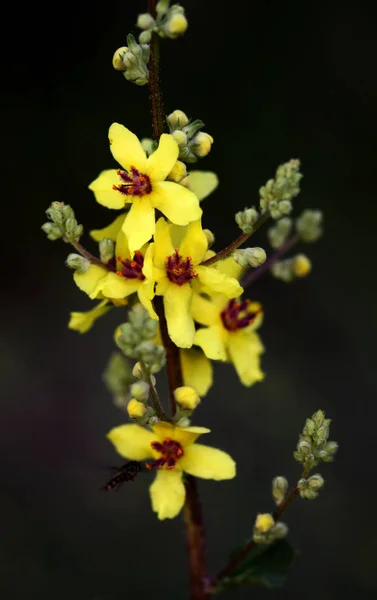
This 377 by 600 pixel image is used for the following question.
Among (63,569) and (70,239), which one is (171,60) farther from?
(70,239)

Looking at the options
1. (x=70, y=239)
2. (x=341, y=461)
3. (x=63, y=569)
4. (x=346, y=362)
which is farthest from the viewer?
(x=346, y=362)

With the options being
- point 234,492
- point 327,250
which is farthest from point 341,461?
point 327,250

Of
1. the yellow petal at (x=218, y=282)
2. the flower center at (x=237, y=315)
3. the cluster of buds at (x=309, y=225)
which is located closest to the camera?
the yellow petal at (x=218, y=282)

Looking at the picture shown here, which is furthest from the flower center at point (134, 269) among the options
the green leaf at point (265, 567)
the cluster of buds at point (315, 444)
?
the green leaf at point (265, 567)

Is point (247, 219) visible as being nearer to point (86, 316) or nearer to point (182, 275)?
point (182, 275)

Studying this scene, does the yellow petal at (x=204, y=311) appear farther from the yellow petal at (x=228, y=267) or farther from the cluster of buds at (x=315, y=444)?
the cluster of buds at (x=315, y=444)

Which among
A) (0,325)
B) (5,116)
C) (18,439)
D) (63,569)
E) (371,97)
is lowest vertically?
(63,569)
